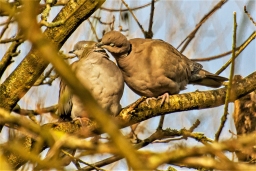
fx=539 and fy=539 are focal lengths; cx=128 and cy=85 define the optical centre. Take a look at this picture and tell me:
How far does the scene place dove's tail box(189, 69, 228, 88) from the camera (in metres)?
5.84

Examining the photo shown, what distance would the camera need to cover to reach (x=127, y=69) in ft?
17.7

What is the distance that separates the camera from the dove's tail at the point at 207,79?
5844 millimetres

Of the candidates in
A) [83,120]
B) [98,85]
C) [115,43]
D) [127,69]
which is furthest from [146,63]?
[83,120]

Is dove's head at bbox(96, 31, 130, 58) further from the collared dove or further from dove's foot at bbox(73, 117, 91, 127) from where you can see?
dove's foot at bbox(73, 117, 91, 127)

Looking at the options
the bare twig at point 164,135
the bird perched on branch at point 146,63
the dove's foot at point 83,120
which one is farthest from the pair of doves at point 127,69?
the bare twig at point 164,135

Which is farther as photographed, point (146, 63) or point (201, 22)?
point (201, 22)

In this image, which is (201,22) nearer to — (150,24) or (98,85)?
(150,24)

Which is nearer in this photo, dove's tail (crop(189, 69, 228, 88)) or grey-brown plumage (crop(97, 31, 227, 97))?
grey-brown plumage (crop(97, 31, 227, 97))

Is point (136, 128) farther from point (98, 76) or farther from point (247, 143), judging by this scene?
point (247, 143)

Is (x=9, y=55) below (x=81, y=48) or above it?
above

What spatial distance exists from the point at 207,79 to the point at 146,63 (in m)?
0.90

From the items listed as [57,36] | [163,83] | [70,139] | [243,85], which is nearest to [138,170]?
[70,139]

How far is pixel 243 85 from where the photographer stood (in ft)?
15.0

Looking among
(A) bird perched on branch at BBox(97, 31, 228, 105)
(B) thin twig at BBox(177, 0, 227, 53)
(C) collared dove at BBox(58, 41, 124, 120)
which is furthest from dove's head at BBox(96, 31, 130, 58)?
(B) thin twig at BBox(177, 0, 227, 53)
